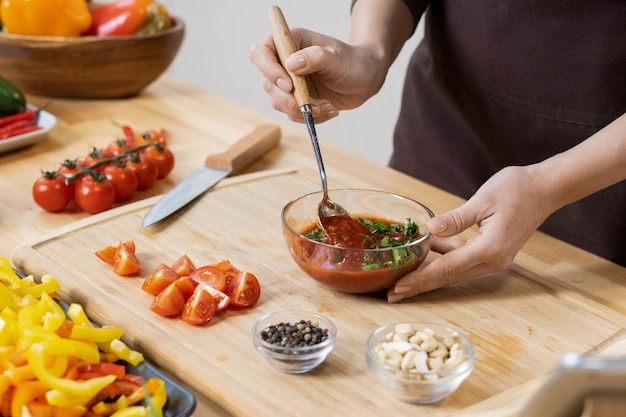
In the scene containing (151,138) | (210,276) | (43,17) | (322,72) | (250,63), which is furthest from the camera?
(250,63)

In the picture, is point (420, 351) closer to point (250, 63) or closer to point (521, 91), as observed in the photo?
point (521, 91)

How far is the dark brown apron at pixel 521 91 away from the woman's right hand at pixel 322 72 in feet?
0.93

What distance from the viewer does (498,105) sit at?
6.68ft

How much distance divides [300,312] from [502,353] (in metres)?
0.34

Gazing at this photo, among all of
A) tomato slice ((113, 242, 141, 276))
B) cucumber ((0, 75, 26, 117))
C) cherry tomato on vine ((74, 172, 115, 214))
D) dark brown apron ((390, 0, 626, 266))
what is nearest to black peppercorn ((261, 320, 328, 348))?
tomato slice ((113, 242, 141, 276))

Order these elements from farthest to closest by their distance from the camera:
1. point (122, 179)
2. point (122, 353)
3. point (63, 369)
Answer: point (122, 179), point (122, 353), point (63, 369)

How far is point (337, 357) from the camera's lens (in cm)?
134

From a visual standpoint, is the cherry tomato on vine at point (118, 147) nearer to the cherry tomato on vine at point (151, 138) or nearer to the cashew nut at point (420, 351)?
the cherry tomato on vine at point (151, 138)

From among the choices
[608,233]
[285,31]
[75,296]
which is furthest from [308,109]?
[608,233]

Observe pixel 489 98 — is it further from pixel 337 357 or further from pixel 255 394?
pixel 255 394

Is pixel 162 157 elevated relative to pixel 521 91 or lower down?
lower down

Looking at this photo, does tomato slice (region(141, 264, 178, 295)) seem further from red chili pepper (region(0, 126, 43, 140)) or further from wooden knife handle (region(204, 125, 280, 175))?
red chili pepper (region(0, 126, 43, 140))

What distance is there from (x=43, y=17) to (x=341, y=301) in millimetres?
1353

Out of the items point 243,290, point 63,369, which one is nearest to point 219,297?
point 243,290
